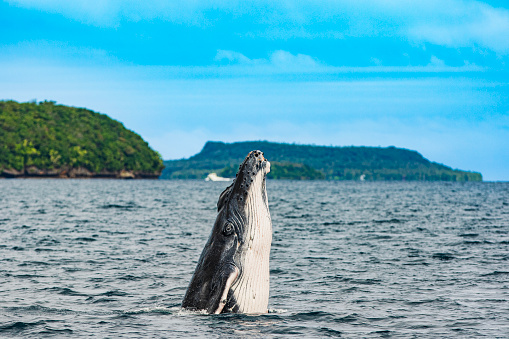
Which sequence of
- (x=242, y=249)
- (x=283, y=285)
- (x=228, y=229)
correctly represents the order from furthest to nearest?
(x=283, y=285), (x=228, y=229), (x=242, y=249)

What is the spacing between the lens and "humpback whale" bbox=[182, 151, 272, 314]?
35.8 ft

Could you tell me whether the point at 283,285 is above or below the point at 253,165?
below

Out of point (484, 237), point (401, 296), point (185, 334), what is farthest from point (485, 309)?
point (484, 237)

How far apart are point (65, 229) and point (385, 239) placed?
60.7ft

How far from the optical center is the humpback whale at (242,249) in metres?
10.9

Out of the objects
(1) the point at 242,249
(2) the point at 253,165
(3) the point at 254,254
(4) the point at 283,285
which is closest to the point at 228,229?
(1) the point at 242,249

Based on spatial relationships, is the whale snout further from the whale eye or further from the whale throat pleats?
the whale eye

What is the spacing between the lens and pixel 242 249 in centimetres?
1100

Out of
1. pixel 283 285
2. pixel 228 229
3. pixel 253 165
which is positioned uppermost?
pixel 253 165

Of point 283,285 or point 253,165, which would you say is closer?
point 253,165

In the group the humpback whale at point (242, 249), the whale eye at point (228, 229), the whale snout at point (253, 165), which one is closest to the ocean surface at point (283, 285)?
the humpback whale at point (242, 249)

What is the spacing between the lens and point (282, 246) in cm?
2991

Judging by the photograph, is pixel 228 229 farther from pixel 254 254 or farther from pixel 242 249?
pixel 254 254

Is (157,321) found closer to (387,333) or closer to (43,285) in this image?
(387,333)
